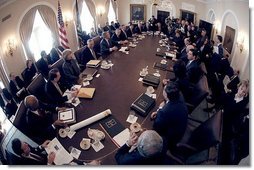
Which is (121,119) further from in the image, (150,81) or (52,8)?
(52,8)

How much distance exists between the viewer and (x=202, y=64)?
4.28 meters

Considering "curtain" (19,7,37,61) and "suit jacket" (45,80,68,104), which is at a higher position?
"curtain" (19,7,37,61)

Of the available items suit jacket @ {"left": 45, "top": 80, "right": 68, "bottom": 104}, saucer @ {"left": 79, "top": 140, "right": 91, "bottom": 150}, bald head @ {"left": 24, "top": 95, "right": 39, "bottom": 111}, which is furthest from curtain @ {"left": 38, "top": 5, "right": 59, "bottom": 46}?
saucer @ {"left": 79, "top": 140, "right": 91, "bottom": 150}

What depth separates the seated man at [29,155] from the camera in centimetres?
222

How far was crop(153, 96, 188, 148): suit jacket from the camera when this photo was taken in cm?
275

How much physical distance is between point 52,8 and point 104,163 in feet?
10.1

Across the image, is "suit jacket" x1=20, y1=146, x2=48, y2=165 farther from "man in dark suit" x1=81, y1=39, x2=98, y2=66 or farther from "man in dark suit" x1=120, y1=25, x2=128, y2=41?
"man in dark suit" x1=81, y1=39, x2=98, y2=66

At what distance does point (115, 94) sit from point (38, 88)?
5.95 ft

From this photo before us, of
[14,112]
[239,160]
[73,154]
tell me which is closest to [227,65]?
[239,160]

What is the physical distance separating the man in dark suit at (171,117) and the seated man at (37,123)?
137cm

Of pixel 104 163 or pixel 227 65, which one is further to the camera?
pixel 227 65

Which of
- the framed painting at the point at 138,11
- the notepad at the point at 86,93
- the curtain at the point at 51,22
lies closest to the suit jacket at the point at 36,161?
the notepad at the point at 86,93

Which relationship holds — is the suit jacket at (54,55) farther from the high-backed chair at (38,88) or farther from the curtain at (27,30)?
the curtain at (27,30)

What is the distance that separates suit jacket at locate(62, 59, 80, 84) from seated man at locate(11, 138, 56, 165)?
216 centimetres
